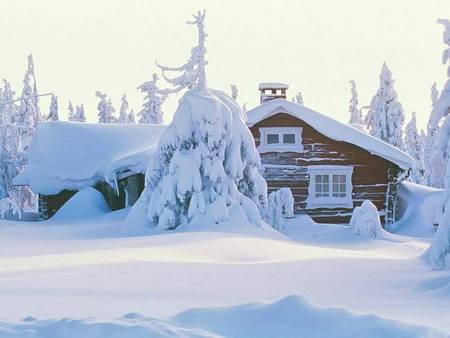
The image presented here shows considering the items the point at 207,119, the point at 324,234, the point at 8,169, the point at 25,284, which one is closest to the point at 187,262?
the point at 25,284

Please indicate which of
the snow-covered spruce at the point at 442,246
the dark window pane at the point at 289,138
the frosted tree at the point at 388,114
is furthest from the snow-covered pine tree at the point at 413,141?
the snow-covered spruce at the point at 442,246

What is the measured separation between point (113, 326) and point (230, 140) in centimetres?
1540

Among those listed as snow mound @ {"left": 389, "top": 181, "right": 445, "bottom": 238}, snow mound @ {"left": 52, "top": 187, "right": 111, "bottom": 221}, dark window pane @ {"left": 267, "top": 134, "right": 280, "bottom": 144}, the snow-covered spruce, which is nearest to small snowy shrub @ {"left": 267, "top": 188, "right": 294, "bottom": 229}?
dark window pane @ {"left": 267, "top": 134, "right": 280, "bottom": 144}

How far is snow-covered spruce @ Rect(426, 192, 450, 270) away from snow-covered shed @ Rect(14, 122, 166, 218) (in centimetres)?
1730

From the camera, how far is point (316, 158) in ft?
96.3

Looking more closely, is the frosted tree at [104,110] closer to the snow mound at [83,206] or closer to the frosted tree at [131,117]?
the frosted tree at [131,117]

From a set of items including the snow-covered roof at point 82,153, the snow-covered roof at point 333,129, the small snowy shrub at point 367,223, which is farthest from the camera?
the snow-covered roof at point 82,153

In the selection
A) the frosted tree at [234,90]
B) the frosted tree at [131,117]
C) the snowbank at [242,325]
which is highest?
the frosted tree at [234,90]

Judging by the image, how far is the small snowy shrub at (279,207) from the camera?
2542 cm

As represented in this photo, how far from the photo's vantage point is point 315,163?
29359 millimetres

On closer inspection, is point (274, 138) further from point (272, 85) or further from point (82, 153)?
point (82, 153)

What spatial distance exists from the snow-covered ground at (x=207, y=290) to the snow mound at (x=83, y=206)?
10.6 metres

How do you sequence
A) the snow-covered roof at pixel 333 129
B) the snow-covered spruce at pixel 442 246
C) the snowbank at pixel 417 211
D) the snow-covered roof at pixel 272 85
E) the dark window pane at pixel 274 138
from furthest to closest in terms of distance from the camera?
the snow-covered roof at pixel 272 85
the dark window pane at pixel 274 138
the snow-covered roof at pixel 333 129
the snowbank at pixel 417 211
the snow-covered spruce at pixel 442 246

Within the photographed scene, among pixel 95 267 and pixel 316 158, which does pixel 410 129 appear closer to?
pixel 316 158
